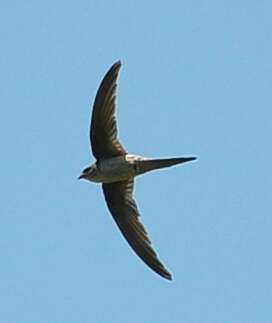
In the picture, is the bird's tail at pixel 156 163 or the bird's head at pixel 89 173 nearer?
the bird's tail at pixel 156 163

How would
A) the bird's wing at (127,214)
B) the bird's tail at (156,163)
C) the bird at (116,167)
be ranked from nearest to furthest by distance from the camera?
the bird's tail at (156,163) → the bird at (116,167) → the bird's wing at (127,214)

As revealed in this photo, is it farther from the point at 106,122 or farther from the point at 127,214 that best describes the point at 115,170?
the point at 127,214

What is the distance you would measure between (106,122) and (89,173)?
34cm

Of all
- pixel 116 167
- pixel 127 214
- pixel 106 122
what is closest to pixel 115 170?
pixel 116 167

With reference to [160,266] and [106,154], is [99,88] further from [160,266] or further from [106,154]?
[160,266]

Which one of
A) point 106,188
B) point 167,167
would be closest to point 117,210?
point 106,188

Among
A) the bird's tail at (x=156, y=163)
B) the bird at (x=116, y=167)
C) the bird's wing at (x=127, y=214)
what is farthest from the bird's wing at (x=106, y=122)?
the bird's wing at (x=127, y=214)

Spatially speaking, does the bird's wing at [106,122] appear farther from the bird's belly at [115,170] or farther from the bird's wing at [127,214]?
the bird's wing at [127,214]

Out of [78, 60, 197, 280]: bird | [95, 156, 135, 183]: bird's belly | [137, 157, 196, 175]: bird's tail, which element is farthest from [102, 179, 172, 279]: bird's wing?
[137, 157, 196, 175]: bird's tail

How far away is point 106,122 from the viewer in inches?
388

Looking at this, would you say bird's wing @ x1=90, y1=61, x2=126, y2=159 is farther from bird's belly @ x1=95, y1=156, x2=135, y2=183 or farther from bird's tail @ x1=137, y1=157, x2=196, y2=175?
bird's tail @ x1=137, y1=157, x2=196, y2=175

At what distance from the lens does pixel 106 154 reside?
32.5ft

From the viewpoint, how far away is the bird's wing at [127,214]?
998cm

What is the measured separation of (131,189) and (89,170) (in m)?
0.40
